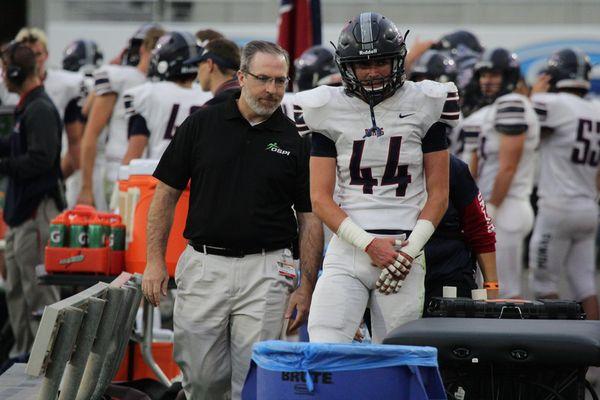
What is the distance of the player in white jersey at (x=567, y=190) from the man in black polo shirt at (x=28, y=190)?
3.31 metres

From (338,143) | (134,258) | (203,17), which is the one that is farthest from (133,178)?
(203,17)

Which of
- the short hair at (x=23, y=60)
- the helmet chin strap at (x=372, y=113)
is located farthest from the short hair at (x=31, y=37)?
the helmet chin strap at (x=372, y=113)

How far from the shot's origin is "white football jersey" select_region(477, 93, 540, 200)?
31.0 feet

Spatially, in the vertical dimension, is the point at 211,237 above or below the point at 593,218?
above

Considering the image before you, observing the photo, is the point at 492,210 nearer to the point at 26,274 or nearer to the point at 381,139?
the point at 26,274

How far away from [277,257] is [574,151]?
164 inches

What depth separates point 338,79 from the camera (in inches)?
352

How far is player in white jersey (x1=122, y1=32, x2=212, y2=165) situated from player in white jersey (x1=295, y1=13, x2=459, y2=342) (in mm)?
3153

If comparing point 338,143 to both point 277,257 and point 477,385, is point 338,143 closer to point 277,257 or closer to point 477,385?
point 277,257

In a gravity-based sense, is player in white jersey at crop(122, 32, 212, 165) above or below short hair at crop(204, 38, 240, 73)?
below

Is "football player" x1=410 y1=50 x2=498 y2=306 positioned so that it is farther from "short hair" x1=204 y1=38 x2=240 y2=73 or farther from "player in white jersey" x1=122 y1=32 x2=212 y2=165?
"player in white jersey" x1=122 y1=32 x2=212 y2=165

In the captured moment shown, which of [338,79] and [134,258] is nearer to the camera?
[134,258]

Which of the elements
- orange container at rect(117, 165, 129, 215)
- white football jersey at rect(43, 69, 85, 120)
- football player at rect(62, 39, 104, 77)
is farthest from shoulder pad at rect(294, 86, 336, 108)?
football player at rect(62, 39, 104, 77)

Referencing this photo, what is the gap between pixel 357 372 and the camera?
4172 millimetres
